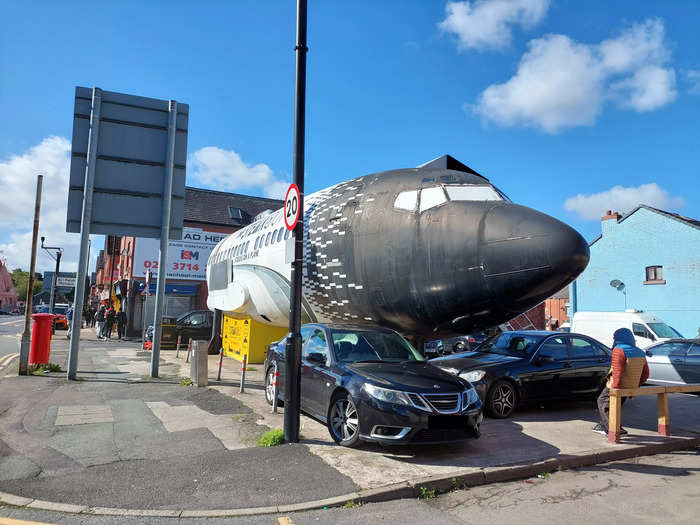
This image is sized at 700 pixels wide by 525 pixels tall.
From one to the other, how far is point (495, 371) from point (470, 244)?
3173 millimetres

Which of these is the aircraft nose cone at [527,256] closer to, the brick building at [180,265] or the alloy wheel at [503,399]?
the alloy wheel at [503,399]

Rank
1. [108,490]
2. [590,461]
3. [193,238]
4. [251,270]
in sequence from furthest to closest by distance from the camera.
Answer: [193,238] → [251,270] → [590,461] → [108,490]

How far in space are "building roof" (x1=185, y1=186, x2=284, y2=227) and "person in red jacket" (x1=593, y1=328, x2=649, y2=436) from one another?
28.6 metres

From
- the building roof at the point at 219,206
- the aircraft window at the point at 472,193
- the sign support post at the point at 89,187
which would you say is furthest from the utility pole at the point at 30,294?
the building roof at the point at 219,206

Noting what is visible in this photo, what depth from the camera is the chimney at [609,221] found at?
1044 inches

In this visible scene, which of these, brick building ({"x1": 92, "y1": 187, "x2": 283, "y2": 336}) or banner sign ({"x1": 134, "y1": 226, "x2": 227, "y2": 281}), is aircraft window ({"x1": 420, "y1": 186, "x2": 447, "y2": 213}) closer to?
brick building ({"x1": 92, "y1": 187, "x2": 283, "y2": 336})

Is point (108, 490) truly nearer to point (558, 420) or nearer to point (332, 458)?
point (332, 458)

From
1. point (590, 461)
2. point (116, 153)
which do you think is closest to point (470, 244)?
point (590, 461)

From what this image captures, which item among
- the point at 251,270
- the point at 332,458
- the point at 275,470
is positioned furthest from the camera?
the point at 251,270

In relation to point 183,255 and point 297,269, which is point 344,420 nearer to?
point 297,269

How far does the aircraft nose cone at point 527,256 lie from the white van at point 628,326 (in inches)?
539

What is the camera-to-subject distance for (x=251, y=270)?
37.3 ft

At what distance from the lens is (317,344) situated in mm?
7289

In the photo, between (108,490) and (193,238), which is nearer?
(108,490)
